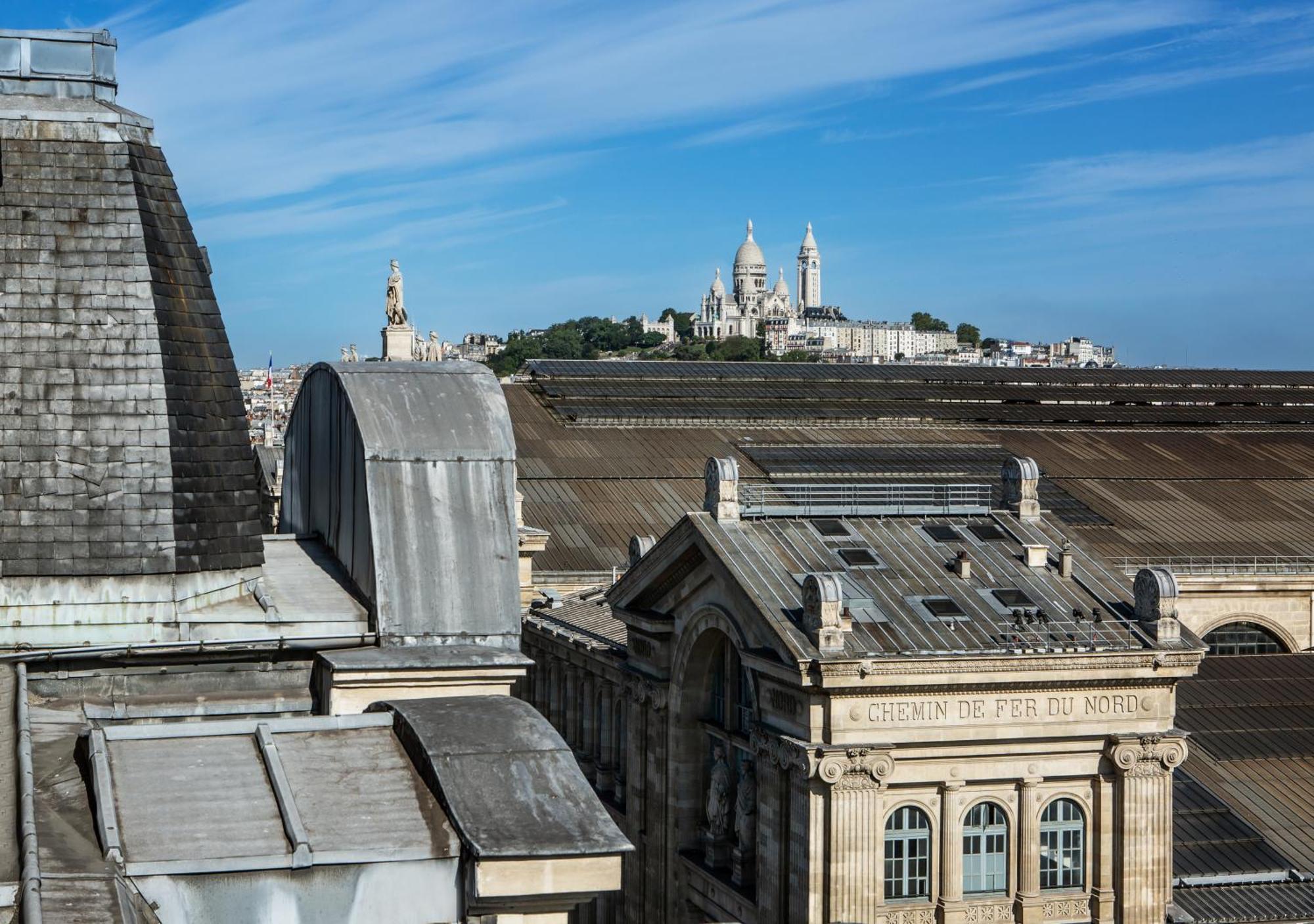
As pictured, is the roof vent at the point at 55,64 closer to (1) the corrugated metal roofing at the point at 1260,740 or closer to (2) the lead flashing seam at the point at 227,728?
(2) the lead flashing seam at the point at 227,728

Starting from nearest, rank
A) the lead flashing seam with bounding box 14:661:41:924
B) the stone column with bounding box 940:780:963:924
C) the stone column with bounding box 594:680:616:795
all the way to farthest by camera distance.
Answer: the lead flashing seam with bounding box 14:661:41:924, the stone column with bounding box 940:780:963:924, the stone column with bounding box 594:680:616:795

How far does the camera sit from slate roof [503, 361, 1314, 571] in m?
98.1

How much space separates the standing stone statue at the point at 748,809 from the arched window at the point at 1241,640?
49132 mm

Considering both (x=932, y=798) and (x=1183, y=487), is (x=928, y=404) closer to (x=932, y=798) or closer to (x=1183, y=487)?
(x=1183, y=487)

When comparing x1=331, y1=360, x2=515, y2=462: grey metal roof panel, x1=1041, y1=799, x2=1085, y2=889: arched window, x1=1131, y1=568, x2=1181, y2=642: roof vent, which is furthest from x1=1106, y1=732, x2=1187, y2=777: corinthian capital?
x1=331, y1=360, x2=515, y2=462: grey metal roof panel

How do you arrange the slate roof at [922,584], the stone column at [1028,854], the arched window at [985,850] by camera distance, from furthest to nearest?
the slate roof at [922,584]
the stone column at [1028,854]
the arched window at [985,850]

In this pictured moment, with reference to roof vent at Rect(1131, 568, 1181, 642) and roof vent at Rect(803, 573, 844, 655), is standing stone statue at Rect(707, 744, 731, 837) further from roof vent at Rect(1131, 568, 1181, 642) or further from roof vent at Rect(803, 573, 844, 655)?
roof vent at Rect(1131, 568, 1181, 642)

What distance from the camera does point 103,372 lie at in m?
25.2

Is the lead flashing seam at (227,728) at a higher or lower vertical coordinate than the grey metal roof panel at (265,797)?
higher

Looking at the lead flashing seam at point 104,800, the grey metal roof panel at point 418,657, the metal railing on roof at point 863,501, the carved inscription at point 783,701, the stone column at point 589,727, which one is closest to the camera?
the lead flashing seam at point 104,800

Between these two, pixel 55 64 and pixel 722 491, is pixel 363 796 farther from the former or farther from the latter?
pixel 722 491

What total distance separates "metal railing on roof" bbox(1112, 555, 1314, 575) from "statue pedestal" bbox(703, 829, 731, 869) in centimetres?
4497

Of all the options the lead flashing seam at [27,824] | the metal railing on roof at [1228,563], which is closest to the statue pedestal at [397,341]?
the lead flashing seam at [27,824]

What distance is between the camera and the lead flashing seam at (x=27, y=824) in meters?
14.3
